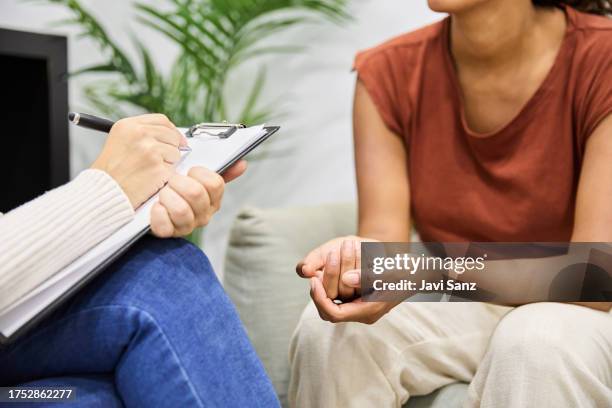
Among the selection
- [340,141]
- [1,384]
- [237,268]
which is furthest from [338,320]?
[340,141]

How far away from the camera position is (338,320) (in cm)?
86

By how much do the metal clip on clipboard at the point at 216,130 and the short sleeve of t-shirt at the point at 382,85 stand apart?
0.44 m

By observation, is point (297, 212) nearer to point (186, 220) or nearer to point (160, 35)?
point (186, 220)

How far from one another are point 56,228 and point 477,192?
721 millimetres

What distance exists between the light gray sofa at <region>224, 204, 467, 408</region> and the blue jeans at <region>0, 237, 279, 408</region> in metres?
0.49

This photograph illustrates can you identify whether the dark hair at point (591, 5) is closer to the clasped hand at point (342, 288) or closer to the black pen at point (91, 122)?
the clasped hand at point (342, 288)

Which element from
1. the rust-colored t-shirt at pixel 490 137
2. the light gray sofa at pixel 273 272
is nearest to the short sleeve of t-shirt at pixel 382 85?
the rust-colored t-shirt at pixel 490 137

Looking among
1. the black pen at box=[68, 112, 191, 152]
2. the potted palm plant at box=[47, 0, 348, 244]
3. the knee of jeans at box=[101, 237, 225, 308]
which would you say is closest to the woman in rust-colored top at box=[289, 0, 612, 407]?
the knee of jeans at box=[101, 237, 225, 308]

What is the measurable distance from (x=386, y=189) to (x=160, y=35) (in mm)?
1059

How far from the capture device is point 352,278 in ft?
2.80

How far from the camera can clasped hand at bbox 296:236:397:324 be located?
2.81 feet

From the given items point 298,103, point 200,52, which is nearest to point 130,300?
point 200,52

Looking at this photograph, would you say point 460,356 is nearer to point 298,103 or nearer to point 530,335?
point 530,335

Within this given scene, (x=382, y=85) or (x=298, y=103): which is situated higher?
(x=382, y=85)
